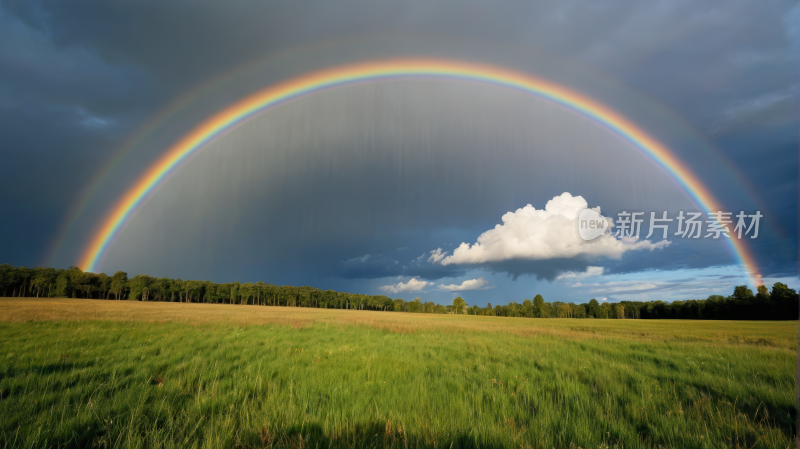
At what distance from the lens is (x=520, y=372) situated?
7.61m

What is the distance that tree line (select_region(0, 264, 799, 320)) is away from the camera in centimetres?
8456

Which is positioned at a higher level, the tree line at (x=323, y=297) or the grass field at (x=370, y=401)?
the grass field at (x=370, y=401)

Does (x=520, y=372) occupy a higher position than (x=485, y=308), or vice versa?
(x=520, y=372)

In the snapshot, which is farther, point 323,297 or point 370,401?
point 323,297

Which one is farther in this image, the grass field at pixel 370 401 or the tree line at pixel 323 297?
the tree line at pixel 323 297

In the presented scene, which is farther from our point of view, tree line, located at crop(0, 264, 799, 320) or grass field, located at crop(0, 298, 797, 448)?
tree line, located at crop(0, 264, 799, 320)

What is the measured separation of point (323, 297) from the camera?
6383 inches

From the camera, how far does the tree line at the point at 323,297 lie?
84.6 meters

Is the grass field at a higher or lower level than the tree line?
higher

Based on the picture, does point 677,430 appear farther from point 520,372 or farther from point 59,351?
point 59,351

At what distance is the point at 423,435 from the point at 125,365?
7233 mm

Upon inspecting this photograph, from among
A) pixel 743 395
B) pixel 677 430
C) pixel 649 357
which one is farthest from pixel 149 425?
pixel 649 357

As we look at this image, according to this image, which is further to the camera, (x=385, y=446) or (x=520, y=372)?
(x=520, y=372)

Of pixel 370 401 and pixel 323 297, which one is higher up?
pixel 370 401
